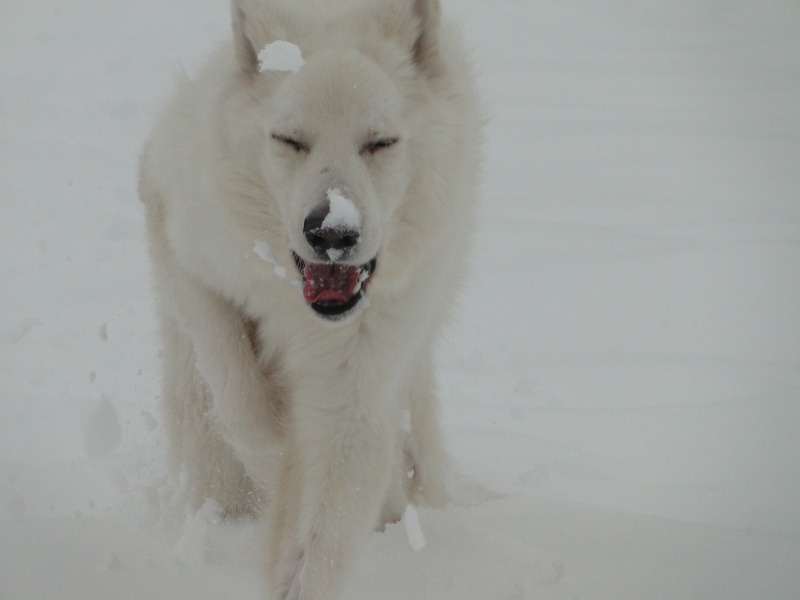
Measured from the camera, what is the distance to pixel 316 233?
2705mm

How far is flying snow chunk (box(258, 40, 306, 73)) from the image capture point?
3.00 m

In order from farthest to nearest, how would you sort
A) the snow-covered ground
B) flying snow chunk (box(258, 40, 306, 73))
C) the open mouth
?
the snow-covered ground
flying snow chunk (box(258, 40, 306, 73))
the open mouth

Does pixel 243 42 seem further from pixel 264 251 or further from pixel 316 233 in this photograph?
pixel 316 233

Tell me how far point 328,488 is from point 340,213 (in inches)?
44.8

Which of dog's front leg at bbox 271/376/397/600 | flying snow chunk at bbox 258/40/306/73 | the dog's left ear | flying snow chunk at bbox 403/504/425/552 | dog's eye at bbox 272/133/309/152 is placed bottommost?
flying snow chunk at bbox 403/504/425/552

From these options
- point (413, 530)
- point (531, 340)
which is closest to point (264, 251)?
point (413, 530)

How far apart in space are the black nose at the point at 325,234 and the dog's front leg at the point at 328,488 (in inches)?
27.6

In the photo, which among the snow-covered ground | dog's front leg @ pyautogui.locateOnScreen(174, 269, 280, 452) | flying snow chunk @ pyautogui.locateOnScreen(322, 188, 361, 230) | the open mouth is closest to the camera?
flying snow chunk @ pyautogui.locateOnScreen(322, 188, 361, 230)

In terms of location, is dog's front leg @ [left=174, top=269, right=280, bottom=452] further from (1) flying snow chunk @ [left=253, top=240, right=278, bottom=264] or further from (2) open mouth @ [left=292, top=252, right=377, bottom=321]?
(2) open mouth @ [left=292, top=252, right=377, bottom=321]

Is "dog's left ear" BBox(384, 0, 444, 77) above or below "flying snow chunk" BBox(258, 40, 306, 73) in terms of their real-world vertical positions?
above

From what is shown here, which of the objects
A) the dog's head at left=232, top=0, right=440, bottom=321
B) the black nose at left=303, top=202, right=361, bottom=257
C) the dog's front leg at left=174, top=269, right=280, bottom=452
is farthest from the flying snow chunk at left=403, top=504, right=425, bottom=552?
the black nose at left=303, top=202, right=361, bottom=257

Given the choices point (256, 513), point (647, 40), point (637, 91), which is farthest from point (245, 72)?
point (647, 40)

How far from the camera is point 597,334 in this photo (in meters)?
6.73

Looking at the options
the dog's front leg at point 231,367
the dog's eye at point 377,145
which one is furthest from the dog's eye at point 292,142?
the dog's front leg at point 231,367
